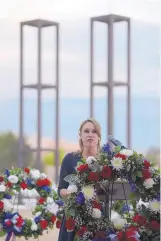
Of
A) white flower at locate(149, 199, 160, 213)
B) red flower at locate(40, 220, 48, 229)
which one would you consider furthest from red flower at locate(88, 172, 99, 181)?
red flower at locate(40, 220, 48, 229)

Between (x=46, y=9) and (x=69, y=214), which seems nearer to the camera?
(x=69, y=214)

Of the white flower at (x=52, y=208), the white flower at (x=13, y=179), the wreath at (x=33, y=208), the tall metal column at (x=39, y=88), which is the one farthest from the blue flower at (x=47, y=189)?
the tall metal column at (x=39, y=88)

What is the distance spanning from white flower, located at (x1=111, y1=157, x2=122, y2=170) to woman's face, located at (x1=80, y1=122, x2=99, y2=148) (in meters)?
0.52

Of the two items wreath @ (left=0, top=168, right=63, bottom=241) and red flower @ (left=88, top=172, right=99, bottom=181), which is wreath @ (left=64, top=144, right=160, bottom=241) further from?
wreath @ (left=0, top=168, right=63, bottom=241)

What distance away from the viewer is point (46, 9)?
802cm

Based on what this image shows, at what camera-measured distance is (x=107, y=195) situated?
3916 mm

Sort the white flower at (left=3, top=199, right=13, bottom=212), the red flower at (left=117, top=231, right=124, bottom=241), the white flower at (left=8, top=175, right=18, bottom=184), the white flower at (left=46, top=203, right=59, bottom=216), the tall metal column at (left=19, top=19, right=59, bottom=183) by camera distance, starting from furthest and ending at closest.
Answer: the tall metal column at (left=19, top=19, right=59, bottom=183) → the white flower at (left=46, top=203, right=59, bottom=216) → the white flower at (left=8, top=175, right=18, bottom=184) → the white flower at (left=3, top=199, right=13, bottom=212) → the red flower at (left=117, top=231, right=124, bottom=241)

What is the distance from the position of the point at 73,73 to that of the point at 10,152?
126cm

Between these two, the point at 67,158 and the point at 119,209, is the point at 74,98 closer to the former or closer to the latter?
the point at 119,209

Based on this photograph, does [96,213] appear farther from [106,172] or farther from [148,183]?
[148,183]

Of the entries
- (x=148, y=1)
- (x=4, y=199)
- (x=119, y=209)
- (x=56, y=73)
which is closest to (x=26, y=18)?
(x=56, y=73)

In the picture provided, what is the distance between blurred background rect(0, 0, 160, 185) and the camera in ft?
23.9

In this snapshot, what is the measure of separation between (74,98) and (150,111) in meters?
1.02

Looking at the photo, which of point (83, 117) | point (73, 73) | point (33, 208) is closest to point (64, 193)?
point (33, 208)
